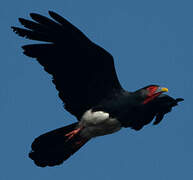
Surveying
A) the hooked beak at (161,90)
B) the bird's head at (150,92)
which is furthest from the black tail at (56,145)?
the hooked beak at (161,90)

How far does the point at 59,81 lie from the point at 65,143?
125 cm

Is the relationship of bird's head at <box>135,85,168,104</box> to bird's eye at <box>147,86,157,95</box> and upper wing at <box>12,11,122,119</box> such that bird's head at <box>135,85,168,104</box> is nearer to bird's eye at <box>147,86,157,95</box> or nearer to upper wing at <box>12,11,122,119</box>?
bird's eye at <box>147,86,157,95</box>

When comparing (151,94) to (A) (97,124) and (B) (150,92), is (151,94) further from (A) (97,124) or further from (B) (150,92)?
(A) (97,124)

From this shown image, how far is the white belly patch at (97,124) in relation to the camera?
1360 cm

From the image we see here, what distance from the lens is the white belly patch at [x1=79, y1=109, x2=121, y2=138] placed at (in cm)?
1360

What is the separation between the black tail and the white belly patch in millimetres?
173

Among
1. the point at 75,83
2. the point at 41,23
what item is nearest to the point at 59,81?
the point at 75,83

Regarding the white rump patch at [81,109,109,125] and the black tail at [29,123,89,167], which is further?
the black tail at [29,123,89,167]

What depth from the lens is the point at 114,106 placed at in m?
13.6

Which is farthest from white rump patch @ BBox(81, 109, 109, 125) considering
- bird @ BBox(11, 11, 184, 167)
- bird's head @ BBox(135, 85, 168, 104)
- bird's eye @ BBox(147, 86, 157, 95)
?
bird's eye @ BBox(147, 86, 157, 95)

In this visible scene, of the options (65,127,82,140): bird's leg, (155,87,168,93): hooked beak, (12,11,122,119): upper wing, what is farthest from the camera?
(65,127,82,140): bird's leg

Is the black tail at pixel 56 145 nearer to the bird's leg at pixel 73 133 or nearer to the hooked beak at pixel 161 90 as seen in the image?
the bird's leg at pixel 73 133

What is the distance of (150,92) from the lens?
539 inches

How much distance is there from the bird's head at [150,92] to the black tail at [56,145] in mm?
1337
